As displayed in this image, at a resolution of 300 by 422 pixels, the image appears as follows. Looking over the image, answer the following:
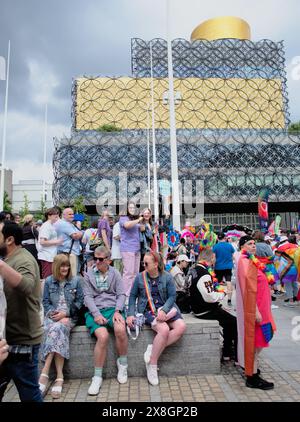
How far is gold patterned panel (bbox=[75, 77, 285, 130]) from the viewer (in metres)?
66.4

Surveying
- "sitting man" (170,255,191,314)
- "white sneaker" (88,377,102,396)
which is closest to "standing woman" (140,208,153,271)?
"sitting man" (170,255,191,314)

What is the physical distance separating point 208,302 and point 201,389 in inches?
46.7

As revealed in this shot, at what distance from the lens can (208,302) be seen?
5375 millimetres

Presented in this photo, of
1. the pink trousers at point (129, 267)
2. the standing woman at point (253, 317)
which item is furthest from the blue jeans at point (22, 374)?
the pink trousers at point (129, 267)

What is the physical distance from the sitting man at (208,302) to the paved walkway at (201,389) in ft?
1.17

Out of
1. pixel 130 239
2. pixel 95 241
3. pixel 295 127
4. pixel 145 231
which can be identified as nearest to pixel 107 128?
pixel 295 127

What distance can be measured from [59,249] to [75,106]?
63.1 m

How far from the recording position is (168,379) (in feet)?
16.1

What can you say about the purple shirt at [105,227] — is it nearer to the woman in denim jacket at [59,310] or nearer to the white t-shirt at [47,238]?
the white t-shirt at [47,238]

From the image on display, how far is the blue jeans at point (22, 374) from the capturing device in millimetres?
2998

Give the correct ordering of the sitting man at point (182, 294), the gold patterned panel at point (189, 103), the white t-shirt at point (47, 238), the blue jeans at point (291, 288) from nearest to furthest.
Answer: the sitting man at point (182, 294) → the white t-shirt at point (47, 238) → the blue jeans at point (291, 288) → the gold patterned panel at point (189, 103)

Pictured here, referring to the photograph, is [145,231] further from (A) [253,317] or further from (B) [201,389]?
(B) [201,389]

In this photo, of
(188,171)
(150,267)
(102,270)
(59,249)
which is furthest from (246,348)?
(188,171)

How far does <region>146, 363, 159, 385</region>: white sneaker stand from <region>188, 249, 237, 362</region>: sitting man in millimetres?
1034
